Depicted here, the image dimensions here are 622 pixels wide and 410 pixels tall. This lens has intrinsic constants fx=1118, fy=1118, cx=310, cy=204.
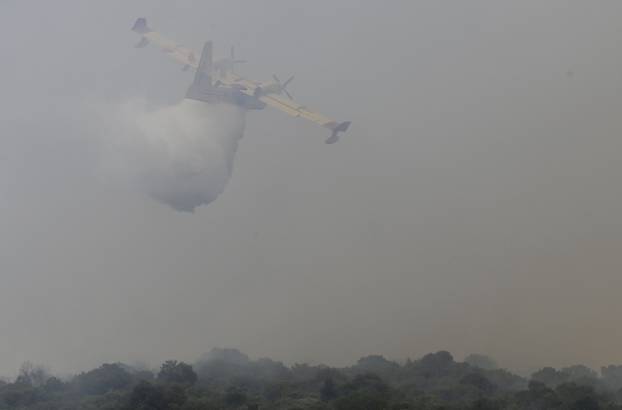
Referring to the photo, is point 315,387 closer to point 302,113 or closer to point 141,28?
point 302,113

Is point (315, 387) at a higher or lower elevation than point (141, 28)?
lower

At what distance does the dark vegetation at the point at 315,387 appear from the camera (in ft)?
194

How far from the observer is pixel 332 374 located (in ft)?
236

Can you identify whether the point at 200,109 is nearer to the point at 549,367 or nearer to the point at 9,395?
the point at 9,395

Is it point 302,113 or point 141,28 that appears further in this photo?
point 141,28

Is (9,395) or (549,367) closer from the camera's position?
(9,395)

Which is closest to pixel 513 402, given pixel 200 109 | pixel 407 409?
pixel 407 409

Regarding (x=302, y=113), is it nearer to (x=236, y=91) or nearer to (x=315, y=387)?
(x=236, y=91)

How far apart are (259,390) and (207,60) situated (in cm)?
2100

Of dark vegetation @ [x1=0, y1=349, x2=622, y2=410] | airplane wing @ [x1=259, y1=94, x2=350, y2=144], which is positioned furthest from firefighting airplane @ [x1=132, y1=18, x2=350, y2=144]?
dark vegetation @ [x1=0, y1=349, x2=622, y2=410]

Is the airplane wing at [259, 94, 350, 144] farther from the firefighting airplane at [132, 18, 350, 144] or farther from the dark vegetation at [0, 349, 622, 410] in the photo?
the dark vegetation at [0, 349, 622, 410]

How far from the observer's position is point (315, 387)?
68.4 metres

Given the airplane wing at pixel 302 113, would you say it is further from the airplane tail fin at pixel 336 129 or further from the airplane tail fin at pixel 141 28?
the airplane tail fin at pixel 141 28

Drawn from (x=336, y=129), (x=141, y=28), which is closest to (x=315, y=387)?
(x=336, y=129)
